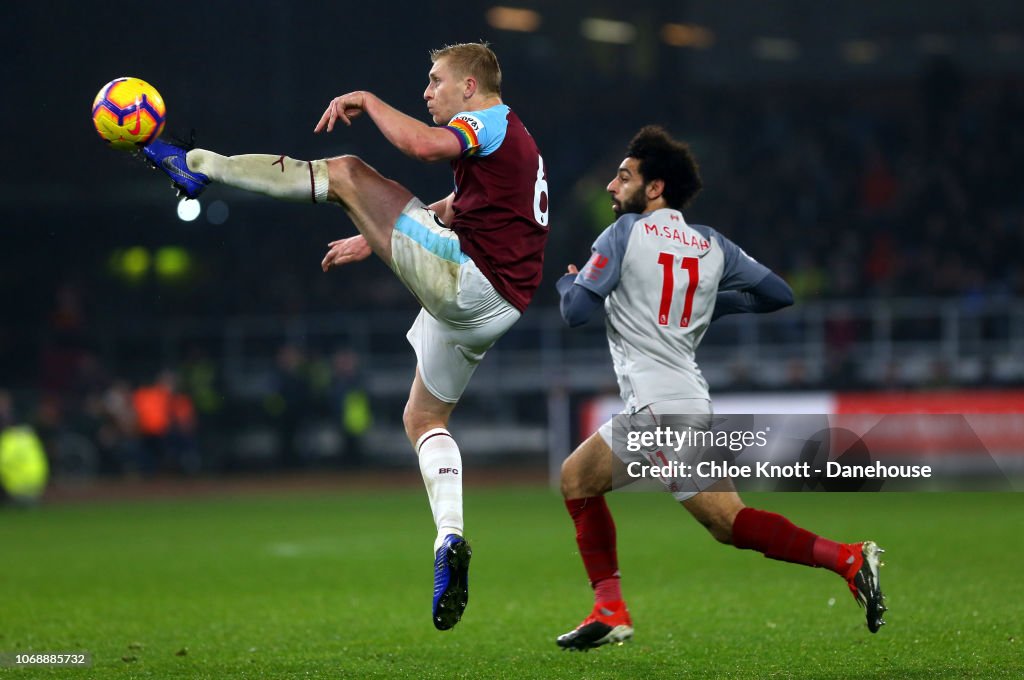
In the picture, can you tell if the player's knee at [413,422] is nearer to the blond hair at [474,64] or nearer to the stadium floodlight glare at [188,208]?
the stadium floodlight glare at [188,208]

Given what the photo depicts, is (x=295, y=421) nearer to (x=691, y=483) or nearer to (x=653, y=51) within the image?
(x=653, y=51)

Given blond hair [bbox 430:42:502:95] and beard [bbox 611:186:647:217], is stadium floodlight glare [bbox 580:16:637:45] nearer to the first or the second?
beard [bbox 611:186:647:217]

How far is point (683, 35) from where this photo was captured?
26.0 metres

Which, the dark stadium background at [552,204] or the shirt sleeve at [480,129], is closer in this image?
the shirt sleeve at [480,129]

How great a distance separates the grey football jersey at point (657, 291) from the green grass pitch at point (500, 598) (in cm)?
116

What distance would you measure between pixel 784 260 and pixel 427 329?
18093mm

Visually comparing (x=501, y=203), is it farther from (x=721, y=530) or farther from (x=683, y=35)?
(x=683, y=35)

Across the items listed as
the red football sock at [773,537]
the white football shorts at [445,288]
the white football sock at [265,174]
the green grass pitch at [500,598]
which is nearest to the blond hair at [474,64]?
the white football shorts at [445,288]

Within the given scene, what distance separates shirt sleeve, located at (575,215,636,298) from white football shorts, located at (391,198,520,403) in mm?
322

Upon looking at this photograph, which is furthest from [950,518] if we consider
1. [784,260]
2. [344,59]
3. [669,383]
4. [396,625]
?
[344,59]

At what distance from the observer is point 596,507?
5977 millimetres

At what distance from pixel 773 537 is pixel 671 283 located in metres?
1.09

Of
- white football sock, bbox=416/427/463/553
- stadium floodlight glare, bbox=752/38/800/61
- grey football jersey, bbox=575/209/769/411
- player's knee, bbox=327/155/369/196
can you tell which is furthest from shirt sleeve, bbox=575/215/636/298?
stadium floodlight glare, bbox=752/38/800/61

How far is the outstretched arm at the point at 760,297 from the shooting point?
5.68 metres
